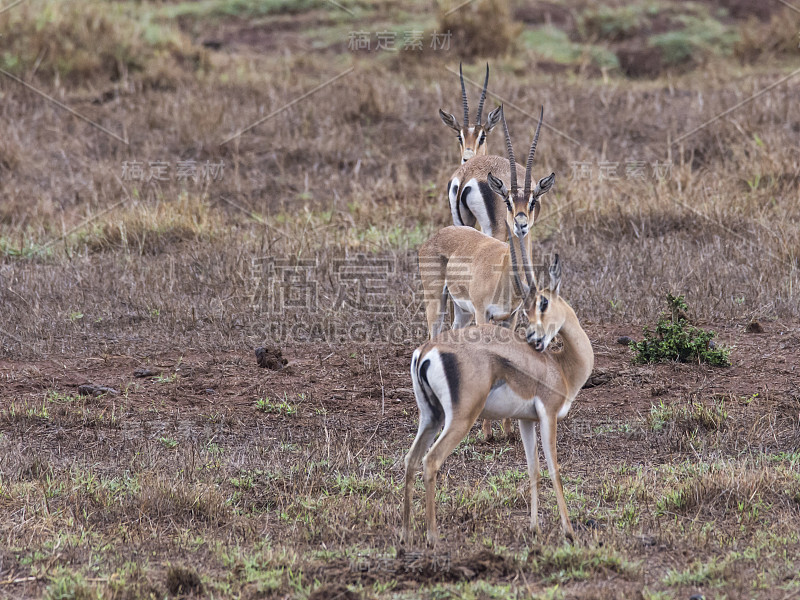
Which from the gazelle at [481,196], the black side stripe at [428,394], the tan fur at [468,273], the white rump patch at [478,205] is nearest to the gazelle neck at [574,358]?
the black side stripe at [428,394]

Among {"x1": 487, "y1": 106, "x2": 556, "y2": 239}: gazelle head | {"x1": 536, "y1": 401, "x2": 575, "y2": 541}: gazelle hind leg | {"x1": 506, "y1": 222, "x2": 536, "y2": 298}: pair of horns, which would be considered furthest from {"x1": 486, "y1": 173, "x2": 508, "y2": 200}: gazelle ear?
{"x1": 536, "y1": 401, "x2": 575, "y2": 541}: gazelle hind leg

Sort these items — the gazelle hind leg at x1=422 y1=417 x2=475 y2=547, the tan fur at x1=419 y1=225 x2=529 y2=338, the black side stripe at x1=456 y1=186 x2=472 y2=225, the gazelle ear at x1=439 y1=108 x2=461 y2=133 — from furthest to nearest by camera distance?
1. the gazelle ear at x1=439 y1=108 x2=461 y2=133
2. the black side stripe at x1=456 y1=186 x2=472 y2=225
3. the tan fur at x1=419 y1=225 x2=529 y2=338
4. the gazelle hind leg at x1=422 y1=417 x2=475 y2=547

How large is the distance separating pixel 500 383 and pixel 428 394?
30cm

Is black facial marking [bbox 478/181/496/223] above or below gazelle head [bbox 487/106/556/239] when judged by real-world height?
below

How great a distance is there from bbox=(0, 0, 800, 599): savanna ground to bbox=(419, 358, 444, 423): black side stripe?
0.52m

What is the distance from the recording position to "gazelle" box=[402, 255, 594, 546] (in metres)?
4.00

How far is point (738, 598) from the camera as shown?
361cm

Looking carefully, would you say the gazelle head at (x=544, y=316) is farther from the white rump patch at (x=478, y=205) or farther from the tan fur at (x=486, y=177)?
the white rump patch at (x=478, y=205)

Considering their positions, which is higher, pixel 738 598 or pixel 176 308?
pixel 738 598

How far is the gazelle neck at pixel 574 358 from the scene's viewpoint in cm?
440

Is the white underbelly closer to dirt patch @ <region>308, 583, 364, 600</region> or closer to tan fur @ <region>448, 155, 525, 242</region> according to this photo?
dirt patch @ <region>308, 583, 364, 600</region>

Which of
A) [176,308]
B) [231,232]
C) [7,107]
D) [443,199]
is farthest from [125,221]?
[7,107]

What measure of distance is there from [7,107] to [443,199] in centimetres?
630

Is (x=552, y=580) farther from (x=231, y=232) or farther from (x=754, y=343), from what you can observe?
(x=231, y=232)
